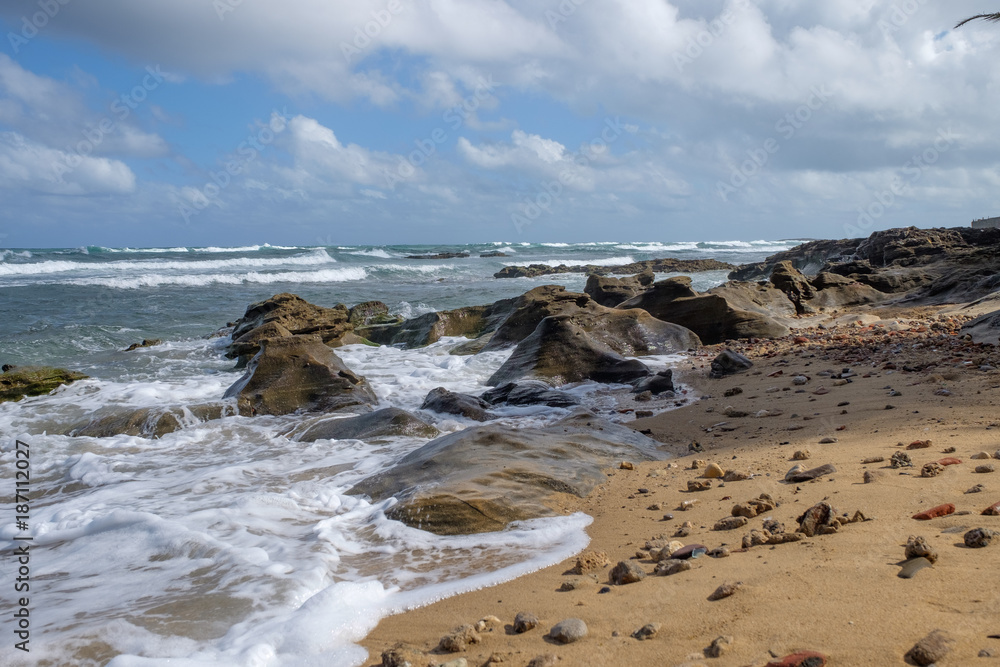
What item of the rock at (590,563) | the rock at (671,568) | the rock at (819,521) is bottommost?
the rock at (590,563)

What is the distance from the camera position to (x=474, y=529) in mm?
3738

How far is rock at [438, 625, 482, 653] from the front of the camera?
248cm

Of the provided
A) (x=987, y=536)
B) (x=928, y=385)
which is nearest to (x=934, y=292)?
(x=928, y=385)

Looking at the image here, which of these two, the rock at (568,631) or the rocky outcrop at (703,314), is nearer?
the rock at (568,631)

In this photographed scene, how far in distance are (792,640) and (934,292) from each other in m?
13.8

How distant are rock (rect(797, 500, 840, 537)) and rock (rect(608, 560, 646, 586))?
74cm

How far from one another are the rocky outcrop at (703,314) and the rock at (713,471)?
22.6 feet

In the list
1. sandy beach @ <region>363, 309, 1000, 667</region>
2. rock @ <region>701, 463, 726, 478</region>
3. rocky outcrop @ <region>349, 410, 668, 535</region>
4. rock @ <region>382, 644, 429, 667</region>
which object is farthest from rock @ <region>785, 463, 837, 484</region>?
rock @ <region>382, 644, 429, 667</region>

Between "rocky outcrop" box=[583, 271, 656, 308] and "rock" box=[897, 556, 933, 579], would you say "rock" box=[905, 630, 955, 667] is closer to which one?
"rock" box=[897, 556, 933, 579]

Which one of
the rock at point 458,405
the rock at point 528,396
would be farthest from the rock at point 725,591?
the rock at point 528,396

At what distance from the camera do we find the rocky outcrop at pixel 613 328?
1034 cm

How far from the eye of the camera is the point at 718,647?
2.08 metres

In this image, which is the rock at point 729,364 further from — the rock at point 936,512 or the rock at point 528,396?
the rock at point 936,512

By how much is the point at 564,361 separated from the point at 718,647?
6.68m
